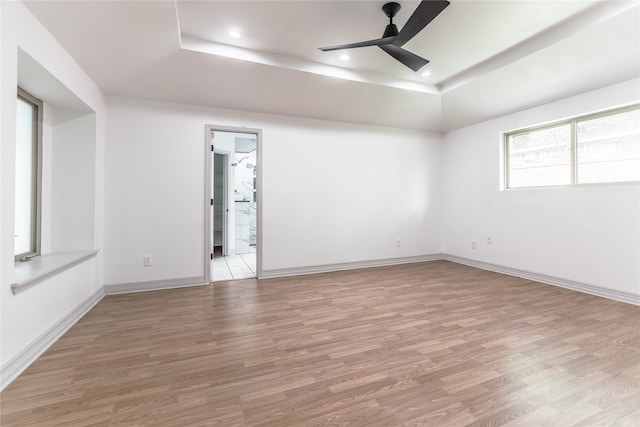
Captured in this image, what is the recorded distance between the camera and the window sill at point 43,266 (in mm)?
1741

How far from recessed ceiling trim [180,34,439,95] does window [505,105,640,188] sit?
1650 mm

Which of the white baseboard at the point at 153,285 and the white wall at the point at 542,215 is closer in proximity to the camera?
the white wall at the point at 542,215

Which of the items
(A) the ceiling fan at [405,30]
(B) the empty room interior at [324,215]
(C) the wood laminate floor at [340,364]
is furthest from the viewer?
(A) the ceiling fan at [405,30]

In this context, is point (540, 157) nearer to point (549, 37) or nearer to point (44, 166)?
point (549, 37)

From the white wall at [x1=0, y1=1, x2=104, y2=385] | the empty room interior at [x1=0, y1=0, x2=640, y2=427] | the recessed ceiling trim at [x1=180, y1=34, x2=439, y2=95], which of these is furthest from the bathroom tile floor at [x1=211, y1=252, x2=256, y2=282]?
the recessed ceiling trim at [x1=180, y1=34, x2=439, y2=95]

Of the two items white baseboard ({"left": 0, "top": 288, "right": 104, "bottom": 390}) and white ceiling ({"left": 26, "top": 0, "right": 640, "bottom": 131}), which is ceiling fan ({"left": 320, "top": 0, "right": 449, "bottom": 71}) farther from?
white baseboard ({"left": 0, "top": 288, "right": 104, "bottom": 390})

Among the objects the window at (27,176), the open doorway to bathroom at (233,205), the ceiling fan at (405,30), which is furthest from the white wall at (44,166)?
the ceiling fan at (405,30)

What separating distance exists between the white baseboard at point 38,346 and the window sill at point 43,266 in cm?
39

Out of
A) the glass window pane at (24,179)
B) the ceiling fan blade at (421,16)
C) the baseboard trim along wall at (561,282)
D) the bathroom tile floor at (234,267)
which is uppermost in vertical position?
the ceiling fan blade at (421,16)

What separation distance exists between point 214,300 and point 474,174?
14.5 feet

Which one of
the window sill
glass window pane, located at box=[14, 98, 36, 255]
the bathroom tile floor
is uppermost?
glass window pane, located at box=[14, 98, 36, 255]

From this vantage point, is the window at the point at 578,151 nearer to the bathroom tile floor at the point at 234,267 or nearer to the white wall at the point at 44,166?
the bathroom tile floor at the point at 234,267

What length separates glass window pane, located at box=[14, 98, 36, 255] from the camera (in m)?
2.30

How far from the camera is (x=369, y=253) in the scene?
180 inches
